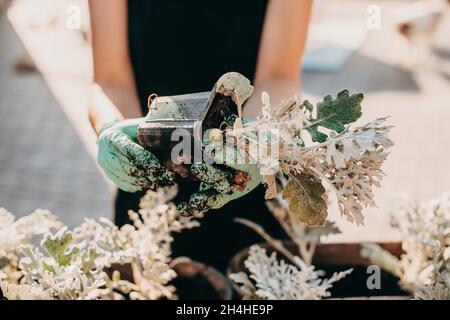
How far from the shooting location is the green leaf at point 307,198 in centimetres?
94

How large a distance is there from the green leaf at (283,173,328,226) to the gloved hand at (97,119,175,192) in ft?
0.72

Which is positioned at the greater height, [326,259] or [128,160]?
[128,160]

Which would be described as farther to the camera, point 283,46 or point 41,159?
point 41,159

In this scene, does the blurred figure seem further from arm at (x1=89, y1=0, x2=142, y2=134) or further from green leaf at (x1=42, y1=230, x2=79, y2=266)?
green leaf at (x1=42, y1=230, x2=79, y2=266)

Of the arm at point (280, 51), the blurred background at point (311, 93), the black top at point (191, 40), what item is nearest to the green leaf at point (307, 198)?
the arm at point (280, 51)

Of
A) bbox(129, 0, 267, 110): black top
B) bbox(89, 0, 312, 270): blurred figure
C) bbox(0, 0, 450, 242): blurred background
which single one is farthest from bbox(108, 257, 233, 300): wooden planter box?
bbox(0, 0, 450, 242): blurred background

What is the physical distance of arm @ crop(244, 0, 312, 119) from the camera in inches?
56.7

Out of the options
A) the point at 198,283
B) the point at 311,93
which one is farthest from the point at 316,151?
the point at 311,93

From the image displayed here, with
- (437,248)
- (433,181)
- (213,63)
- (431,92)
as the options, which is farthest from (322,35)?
(437,248)

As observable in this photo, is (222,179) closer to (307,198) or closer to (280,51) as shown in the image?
(307,198)

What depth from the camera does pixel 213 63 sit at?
1621 millimetres

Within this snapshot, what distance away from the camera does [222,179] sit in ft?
3.25

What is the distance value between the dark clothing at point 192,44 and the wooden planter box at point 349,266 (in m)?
0.25

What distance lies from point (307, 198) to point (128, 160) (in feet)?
1.09
